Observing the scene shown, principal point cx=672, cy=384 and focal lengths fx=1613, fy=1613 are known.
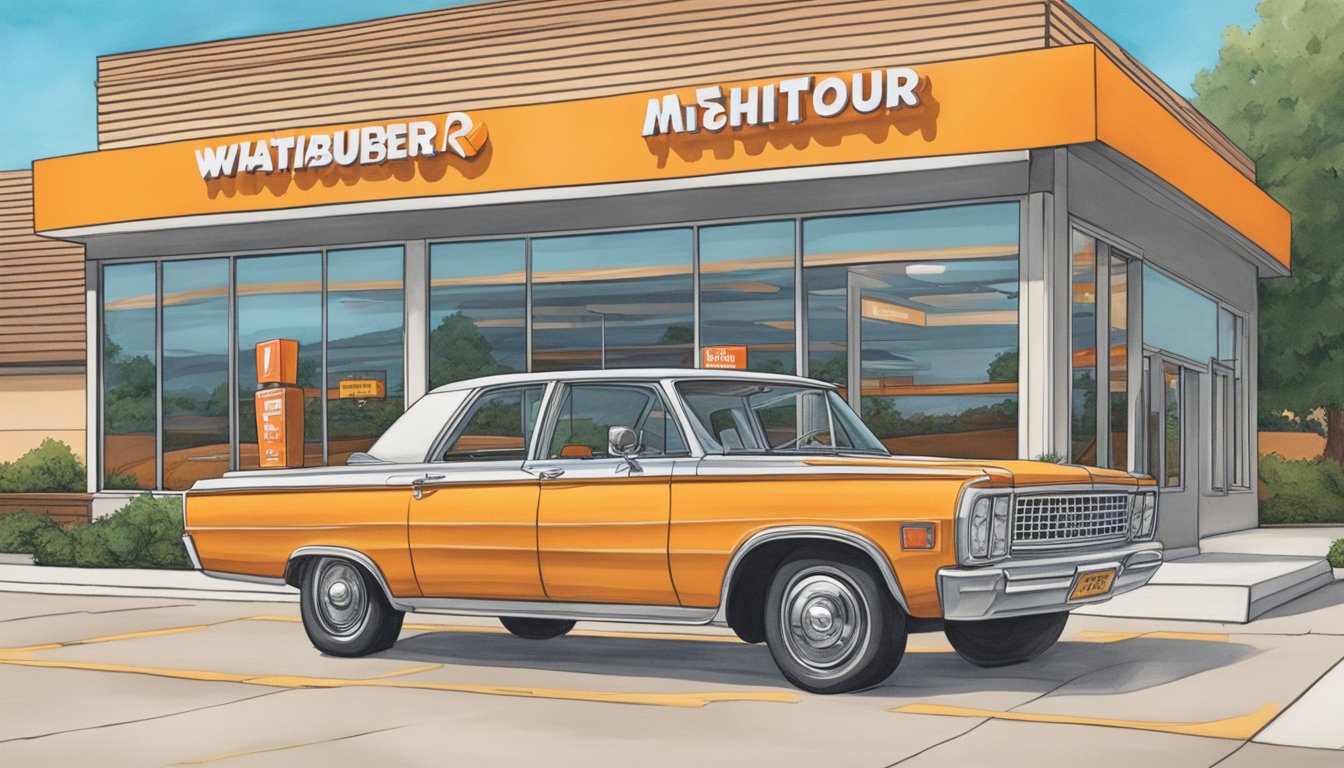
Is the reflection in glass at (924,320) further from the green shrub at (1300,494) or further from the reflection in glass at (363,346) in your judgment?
the green shrub at (1300,494)

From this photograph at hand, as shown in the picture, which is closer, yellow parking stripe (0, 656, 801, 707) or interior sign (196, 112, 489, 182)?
yellow parking stripe (0, 656, 801, 707)

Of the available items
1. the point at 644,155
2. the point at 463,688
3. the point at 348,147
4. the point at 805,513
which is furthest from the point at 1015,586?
the point at 348,147

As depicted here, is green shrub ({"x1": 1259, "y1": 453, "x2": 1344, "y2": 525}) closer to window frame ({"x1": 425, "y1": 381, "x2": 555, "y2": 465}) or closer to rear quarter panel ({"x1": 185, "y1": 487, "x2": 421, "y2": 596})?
window frame ({"x1": 425, "y1": 381, "x2": 555, "y2": 465})

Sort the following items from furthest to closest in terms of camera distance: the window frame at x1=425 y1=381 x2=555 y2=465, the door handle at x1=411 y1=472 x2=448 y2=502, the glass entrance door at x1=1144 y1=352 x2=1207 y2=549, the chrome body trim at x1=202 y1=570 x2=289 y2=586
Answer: the glass entrance door at x1=1144 y1=352 x2=1207 y2=549
the chrome body trim at x1=202 y1=570 x2=289 y2=586
the door handle at x1=411 y1=472 x2=448 y2=502
the window frame at x1=425 y1=381 x2=555 y2=465

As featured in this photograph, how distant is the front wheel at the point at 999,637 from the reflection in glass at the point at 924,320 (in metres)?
7.03

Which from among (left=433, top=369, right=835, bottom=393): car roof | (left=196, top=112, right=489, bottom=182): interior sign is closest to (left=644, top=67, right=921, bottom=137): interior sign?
(left=196, top=112, right=489, bottom=182): interior sign

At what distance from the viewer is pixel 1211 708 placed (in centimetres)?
887

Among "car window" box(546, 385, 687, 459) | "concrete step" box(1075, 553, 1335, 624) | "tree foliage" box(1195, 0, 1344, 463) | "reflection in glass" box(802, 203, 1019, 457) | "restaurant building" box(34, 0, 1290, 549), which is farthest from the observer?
"tree foliage" box(1195, 0, 1344, 463)

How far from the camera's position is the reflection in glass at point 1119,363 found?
1911 cm

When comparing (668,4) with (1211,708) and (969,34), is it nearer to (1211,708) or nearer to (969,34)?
(969,34)

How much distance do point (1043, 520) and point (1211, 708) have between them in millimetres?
1367

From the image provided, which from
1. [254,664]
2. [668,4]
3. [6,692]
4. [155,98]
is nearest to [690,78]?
[668,4]

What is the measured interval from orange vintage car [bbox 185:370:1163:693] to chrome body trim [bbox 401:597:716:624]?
0.6 inches

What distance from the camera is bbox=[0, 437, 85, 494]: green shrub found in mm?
26578
